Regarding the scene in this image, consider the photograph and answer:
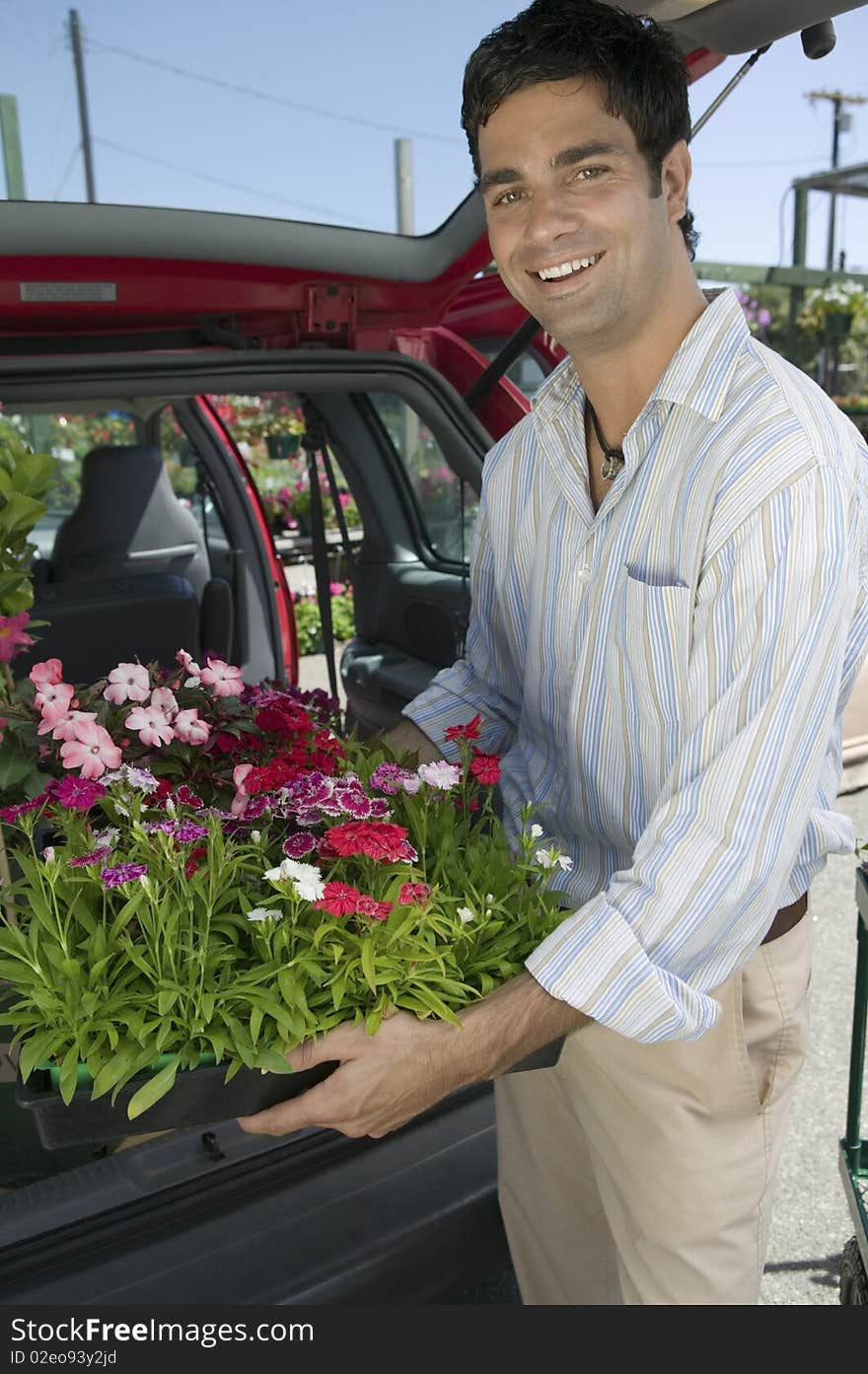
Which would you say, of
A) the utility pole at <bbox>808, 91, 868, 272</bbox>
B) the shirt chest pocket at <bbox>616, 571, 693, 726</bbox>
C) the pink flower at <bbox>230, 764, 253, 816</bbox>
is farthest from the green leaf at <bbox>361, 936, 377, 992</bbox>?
the utility pole at <bbox>808, 91, 868, 272</bbox>

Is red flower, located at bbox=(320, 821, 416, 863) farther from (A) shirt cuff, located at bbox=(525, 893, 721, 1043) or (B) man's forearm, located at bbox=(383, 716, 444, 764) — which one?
(B) man's forearm, located at bbox=(383, 716, 444, 764)

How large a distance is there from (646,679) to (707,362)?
1.23 feet

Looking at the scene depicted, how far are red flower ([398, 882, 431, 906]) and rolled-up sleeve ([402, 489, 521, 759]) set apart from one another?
0.50 m

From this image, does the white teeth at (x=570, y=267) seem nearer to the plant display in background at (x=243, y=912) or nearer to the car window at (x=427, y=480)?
the plant display in background at (x=243, y=912)

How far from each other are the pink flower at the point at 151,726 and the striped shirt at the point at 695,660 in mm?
506

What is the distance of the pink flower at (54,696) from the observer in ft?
4.68

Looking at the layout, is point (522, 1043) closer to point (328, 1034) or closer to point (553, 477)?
point (328, 1034)

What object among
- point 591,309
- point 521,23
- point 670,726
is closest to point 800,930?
point 670,726

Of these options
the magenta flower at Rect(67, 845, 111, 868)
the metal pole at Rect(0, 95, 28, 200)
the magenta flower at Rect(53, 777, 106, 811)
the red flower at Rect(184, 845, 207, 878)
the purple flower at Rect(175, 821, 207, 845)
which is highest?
the metal pole at Rect(0, 95, 28, 200)

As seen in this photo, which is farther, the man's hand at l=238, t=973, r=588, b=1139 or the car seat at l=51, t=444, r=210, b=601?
the car seat at l=51, t=444, r=210, b=601

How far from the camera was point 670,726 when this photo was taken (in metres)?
1.33

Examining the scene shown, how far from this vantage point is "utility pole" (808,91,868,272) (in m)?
20.0

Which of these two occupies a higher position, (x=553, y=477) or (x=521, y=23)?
(x=521, y=23)

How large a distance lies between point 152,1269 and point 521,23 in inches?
66.7
